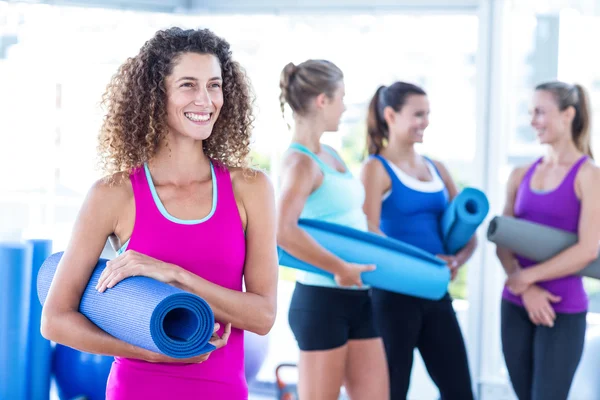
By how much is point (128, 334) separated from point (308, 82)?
1.44 meters

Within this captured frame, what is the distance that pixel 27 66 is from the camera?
11.5ft

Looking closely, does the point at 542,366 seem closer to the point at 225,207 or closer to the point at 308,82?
the point at 308,82

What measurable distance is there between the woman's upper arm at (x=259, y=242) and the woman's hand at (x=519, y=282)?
1498mm

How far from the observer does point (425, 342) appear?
9.46 ft

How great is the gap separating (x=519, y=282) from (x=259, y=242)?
155 centimetres

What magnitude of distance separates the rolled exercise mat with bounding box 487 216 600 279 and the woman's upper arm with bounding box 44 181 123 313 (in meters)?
1.68

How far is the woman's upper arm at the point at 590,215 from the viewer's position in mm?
2832

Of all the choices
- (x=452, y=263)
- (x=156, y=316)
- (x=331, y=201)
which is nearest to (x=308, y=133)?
(x=331, y=201)

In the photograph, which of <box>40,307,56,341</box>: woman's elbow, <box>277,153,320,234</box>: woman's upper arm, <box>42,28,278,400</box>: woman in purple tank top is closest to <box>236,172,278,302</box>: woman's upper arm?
<box>42,28,278,400</box>: woman in purple tank top

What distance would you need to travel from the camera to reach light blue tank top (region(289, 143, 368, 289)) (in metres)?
2.59

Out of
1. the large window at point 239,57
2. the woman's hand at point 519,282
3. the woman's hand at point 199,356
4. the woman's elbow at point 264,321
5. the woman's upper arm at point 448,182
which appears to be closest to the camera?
the woman's hand at point 199,356

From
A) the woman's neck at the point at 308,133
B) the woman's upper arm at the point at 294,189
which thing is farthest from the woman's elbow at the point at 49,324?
the woman's neck at the point at 308,133

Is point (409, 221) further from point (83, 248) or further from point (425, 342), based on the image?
point (83, 248)

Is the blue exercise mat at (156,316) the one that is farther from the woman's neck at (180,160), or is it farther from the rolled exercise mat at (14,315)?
the rolled exercise mat at (14,315)
